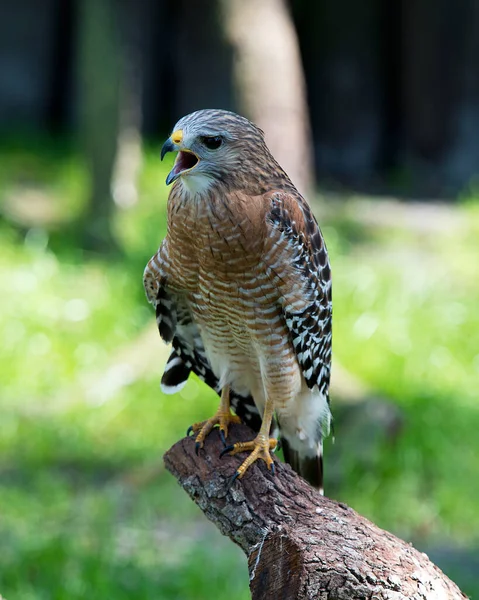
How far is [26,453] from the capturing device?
6.01 metres

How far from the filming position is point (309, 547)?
2549 mm

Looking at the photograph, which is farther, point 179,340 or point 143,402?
point 143,402

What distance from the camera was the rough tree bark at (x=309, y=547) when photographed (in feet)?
8.32

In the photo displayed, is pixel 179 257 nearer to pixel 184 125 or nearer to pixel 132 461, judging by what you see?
pixel 184 125

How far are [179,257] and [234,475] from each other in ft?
2.48

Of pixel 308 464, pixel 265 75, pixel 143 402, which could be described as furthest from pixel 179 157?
pixel 265 75

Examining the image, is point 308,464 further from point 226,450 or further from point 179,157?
point 179,157

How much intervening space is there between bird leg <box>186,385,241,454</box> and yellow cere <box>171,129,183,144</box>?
1.03m

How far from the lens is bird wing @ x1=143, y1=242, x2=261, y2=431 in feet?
11.5

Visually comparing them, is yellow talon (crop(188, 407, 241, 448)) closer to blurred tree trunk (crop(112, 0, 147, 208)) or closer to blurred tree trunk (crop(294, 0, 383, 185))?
blurred tree trunk (crop(112, 0, 147, 208))

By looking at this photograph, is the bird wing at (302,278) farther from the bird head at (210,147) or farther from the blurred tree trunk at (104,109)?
the blurred tree trunk at (104,109)

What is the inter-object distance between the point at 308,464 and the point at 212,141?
1.46 meters

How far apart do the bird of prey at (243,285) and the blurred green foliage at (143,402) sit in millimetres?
1339

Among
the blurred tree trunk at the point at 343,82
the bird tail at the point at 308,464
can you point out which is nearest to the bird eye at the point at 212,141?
the bird tail at the point at 308,464
